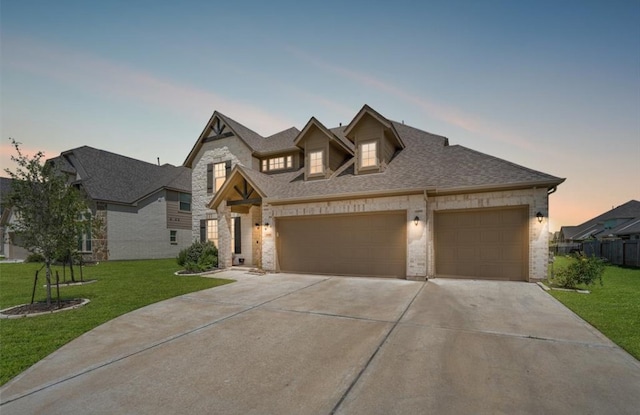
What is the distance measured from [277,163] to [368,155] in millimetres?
6320

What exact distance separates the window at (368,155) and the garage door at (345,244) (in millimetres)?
2823

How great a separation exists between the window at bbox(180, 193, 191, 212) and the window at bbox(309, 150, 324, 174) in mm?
16494

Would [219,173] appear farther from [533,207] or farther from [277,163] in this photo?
[533,207]

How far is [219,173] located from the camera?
17953 mm

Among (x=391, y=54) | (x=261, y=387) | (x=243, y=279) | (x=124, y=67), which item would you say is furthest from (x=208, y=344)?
(x=391, y=54)

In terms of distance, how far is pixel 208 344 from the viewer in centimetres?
505

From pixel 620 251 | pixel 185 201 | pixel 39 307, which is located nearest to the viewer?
A: pixel 39 307

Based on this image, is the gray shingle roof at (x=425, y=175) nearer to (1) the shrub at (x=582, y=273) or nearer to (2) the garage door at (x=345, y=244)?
(2) the garage door at (x=345, y=244)

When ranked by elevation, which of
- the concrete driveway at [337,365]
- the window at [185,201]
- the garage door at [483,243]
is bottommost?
the concrete driveway at [337,365]

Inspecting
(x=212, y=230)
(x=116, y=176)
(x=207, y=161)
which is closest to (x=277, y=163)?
(x=207, y=161)

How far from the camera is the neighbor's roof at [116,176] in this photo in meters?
21.5

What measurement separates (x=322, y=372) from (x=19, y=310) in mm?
8687

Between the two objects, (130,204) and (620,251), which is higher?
(130,204)

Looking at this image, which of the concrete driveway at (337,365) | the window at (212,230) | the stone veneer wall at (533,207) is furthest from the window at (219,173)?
the stone veneer wall at (533,207)
